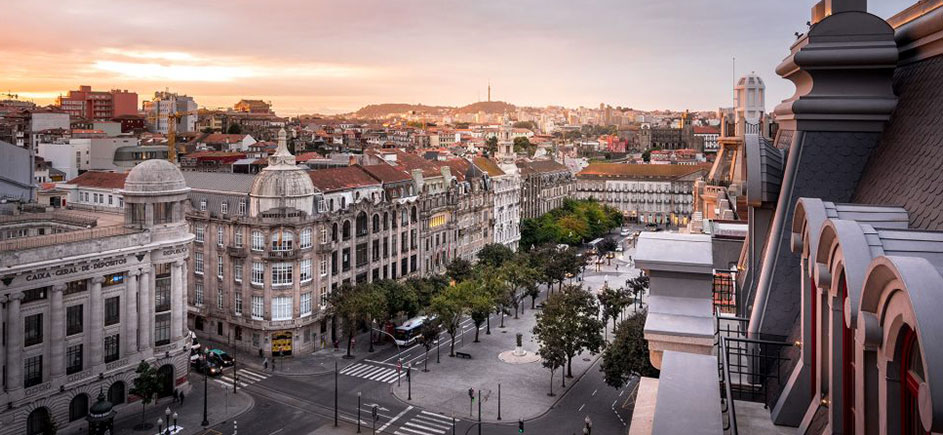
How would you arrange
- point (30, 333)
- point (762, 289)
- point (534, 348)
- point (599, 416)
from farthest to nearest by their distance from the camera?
1. point (534, 348)
2. point (599, 416)
3. point (30, 333)
4. point (762, 289)

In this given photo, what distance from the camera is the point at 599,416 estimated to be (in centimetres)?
5078

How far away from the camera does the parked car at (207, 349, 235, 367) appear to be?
200ft

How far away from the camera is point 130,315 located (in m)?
50.2

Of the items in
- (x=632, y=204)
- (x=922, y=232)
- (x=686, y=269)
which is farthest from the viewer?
(x=632, y=204)

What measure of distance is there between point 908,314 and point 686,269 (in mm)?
8690

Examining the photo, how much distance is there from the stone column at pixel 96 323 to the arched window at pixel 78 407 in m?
2.20

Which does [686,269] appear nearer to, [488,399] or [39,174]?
[488,399]

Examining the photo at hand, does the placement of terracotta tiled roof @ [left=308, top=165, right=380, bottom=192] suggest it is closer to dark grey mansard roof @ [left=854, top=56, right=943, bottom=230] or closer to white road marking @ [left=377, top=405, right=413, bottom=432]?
white road marking @ [left=377, top=405, right=413, bottom=432]

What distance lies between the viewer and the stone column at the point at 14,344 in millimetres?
42562

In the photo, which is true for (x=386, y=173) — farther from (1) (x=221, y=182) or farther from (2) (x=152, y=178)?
(2) (x=152, y=178)

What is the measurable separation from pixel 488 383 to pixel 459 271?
88.4 ft

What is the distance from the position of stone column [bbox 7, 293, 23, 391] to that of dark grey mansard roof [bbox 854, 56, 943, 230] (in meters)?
46.7

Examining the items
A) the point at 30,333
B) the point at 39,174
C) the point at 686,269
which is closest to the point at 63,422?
the point at 30,333

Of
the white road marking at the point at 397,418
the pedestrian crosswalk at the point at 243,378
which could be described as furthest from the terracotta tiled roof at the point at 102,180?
the white road marking at the point at 397,418
